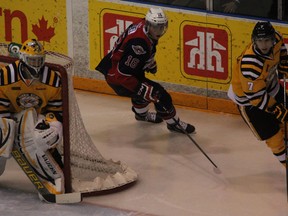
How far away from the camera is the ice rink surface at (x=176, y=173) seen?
7844mm

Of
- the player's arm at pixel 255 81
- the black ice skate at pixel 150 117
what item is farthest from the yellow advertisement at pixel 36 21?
the player's arm at pixel 255 81

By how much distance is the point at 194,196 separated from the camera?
802 centimetres

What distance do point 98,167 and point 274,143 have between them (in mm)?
1153

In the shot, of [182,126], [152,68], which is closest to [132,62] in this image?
[152,68]

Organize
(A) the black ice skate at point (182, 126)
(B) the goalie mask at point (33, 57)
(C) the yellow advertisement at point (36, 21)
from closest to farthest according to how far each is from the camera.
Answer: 1. (B) the goalie mask at point (33, 57)
2. (A) the black ice skate at point (182, 126)
3. (C) the yellow advertisement at point (36, 21)

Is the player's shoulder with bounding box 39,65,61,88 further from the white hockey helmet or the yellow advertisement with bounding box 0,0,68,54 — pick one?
the yellow advertisement with bounding box 0,0,68,54

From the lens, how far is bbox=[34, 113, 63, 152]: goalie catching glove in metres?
7.78

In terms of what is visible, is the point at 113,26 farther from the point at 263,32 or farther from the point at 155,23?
the point at 263,32

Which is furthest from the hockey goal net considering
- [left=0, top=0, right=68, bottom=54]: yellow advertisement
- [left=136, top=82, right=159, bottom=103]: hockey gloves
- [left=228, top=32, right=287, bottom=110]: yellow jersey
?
[left=0, top=0, right=68, bottom=54]: yellow advertisement

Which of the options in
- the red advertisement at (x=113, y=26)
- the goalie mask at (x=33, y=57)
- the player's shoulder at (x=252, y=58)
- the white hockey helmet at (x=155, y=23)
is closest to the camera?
the goalie mask at (x=33, y=57)

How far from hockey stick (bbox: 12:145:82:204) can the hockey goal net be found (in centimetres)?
9

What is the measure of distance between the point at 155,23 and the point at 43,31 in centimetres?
182

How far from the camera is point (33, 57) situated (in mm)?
7711

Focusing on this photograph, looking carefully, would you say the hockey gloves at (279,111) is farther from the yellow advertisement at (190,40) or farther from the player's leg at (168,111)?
the yellow advertisement at (190,40)
